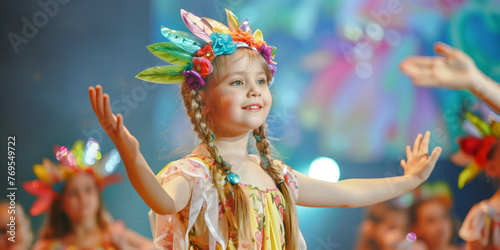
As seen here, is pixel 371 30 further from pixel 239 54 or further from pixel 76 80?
pixel 76 80

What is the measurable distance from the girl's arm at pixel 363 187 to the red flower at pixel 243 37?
0.39 m

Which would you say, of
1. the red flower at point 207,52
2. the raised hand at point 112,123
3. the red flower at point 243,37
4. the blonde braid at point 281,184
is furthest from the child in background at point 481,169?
the raised hand at point 112,123

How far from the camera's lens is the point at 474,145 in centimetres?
212

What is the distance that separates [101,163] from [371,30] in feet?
3.87

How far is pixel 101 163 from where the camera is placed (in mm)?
1846

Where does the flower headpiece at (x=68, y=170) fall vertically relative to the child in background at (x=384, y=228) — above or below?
above

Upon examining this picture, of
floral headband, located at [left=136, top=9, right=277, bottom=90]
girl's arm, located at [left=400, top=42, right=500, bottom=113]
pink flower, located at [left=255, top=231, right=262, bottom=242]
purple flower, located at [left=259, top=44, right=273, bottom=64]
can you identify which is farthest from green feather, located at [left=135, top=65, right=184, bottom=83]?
girl's arm, located at [left=400, top=42, right=500, bottom=113]

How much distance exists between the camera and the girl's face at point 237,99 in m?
1.33

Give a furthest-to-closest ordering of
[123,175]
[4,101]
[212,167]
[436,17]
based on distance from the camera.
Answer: [436,17], [123,175], [4,101], [212,167]

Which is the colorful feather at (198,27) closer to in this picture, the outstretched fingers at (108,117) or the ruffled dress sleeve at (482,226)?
the outstretched fingers at (108,117)

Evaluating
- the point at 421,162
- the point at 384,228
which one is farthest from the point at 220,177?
the point at 384,228

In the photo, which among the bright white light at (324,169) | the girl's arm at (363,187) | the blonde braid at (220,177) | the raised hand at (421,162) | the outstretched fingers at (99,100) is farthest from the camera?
the bright white light at (324,169)

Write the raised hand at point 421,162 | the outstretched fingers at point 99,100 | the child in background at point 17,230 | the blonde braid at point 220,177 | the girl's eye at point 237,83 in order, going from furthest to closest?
the child in background at point 17,230 < the raised hand at point 421,162 < the girl's eye at point 237,83 < the blonde braid at point 220,177 < the outstretched fingers at point 99,100

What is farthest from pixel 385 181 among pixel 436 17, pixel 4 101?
pixel 4 101
